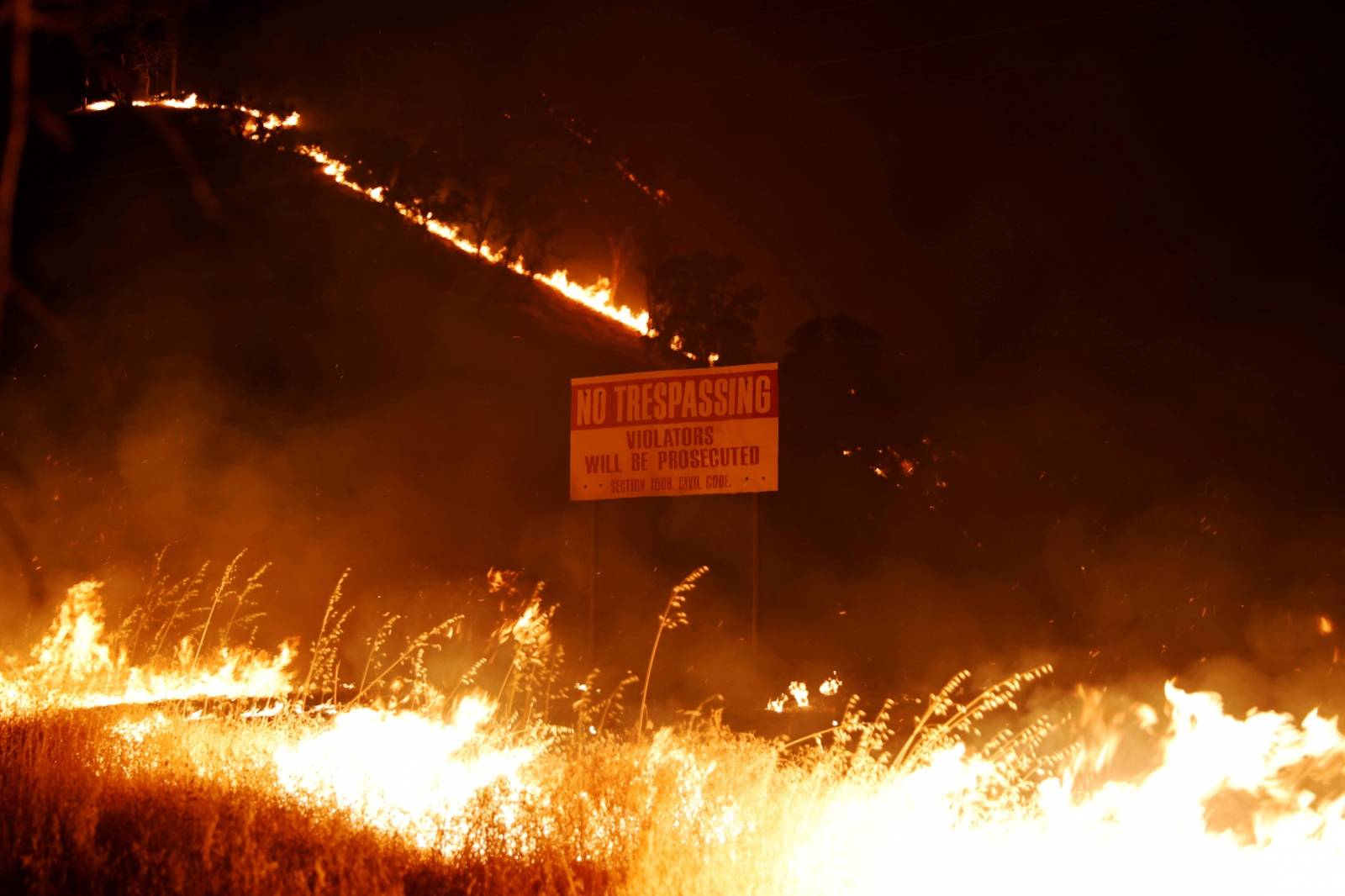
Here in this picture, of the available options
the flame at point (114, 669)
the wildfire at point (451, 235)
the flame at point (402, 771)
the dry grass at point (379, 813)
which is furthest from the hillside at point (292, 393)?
the flame at point (402, 771)

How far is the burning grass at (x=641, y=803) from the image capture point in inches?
239

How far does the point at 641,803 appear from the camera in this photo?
684 centimetres

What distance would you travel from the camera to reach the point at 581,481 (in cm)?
1196

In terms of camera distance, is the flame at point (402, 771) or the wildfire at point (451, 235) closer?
the flame at point (402, 771)

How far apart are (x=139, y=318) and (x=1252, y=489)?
23510mm

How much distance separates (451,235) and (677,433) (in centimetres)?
2878

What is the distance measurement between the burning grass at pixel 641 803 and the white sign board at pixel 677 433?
81.2 inches

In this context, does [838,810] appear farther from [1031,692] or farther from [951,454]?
[951,454]

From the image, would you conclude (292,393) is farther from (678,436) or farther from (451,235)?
A: (451,235)

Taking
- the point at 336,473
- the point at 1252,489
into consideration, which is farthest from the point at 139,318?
the point at 1252,489

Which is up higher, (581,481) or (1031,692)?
(581,481)

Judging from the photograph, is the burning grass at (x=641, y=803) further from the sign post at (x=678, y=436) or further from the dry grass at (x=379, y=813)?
the sign post at (x=678, y=436)

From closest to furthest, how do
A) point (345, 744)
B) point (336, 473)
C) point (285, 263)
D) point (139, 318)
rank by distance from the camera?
point (345, 744) → point (336, 473) → point (139, 318) → point (285, 263)

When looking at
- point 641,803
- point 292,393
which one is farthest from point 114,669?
point 292,393
